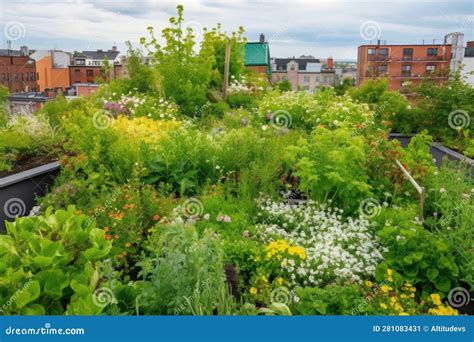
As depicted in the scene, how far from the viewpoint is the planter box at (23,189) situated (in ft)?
18.2

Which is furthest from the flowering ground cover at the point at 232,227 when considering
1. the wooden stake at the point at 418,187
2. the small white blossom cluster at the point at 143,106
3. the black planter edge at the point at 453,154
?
the small white blossom cluster at the point at 143,106

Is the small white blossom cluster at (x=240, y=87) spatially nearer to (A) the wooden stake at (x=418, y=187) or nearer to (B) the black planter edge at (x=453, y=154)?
(B) the black planter edge at (x=453, y=154)

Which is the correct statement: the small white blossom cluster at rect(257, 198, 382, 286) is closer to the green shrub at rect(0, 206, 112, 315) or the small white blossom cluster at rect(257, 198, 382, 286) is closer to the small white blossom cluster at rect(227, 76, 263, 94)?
the green shrub at rect(0, 206, 112, 315)

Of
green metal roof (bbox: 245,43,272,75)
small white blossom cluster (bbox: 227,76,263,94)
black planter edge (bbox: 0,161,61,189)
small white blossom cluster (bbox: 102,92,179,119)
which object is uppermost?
green metal roof (bbox: 245,43,272,75)

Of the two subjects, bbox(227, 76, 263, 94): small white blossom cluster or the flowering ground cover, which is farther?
bbox(227, 76, 263, 94): small white blossom cluster

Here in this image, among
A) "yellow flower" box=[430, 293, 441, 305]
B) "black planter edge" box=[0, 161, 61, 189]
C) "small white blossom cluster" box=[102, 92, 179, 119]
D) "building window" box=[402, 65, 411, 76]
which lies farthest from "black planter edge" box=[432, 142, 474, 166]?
"building window" box=[402, 65, 411, 76]

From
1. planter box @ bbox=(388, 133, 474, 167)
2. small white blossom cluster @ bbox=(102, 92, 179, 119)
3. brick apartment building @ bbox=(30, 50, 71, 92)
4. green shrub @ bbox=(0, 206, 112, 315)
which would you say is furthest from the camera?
brick apartment building @ bbox=(30, 50, 71, 92)

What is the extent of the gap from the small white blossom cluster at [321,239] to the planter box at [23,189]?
2.89m

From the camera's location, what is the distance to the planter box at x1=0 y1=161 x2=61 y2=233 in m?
5.56

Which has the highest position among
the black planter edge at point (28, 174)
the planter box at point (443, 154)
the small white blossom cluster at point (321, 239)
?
the planter box at point (443, 154)

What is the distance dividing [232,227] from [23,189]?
2.88 meters

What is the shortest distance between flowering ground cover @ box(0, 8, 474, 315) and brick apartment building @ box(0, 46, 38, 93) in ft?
10.4

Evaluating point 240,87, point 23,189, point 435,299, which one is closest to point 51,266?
point 435,299

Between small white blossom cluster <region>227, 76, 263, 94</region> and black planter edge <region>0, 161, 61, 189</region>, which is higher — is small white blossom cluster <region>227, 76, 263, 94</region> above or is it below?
above
